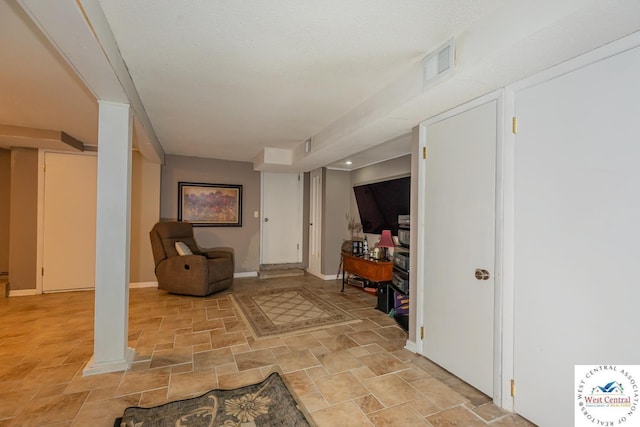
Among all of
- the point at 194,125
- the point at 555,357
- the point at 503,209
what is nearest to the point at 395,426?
the point at 555,357

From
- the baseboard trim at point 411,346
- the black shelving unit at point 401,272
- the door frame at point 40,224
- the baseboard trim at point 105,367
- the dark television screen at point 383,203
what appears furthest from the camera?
the door frame at point 40,224

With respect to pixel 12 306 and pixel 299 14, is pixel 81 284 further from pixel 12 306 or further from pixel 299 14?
pixel 299 14

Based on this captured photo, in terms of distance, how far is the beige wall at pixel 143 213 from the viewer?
15.2ft

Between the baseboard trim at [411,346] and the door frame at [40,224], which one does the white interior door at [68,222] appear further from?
the baseboard trim at [411,346]

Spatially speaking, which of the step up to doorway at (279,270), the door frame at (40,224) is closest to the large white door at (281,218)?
the step up to doorway at (279,270)

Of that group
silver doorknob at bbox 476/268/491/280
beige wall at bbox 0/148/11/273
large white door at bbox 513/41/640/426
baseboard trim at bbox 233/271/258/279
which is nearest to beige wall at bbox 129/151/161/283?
baseboard trim at bbox 233/271/258/279

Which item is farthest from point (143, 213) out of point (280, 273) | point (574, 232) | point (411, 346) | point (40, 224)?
point (574, 232)

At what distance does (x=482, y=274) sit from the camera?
195cm

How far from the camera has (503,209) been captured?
5.98 ft

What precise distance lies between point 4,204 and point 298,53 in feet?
17.4

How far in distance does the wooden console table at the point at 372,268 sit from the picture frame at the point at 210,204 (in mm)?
2449

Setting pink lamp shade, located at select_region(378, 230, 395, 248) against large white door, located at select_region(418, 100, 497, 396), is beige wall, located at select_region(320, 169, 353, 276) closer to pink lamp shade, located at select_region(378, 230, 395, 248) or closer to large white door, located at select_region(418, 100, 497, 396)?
pink lamp shade, located at select_region(378, 230, 395, 248)

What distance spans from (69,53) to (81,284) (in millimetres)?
4219

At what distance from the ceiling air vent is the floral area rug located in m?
2.21
